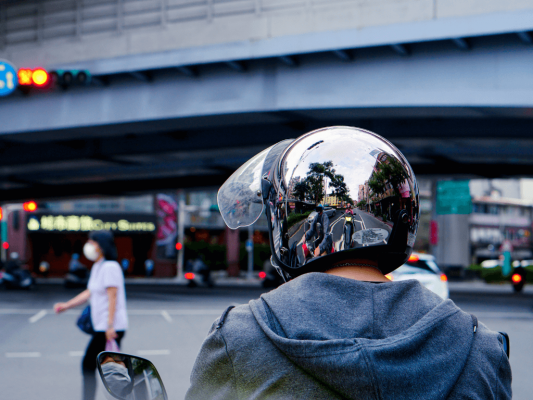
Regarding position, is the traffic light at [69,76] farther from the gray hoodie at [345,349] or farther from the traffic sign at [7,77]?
the gray hoodie at [345,349]

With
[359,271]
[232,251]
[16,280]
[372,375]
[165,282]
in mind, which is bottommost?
[165,282]

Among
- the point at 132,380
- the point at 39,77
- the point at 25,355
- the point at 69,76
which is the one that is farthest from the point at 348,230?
the point at 39,77

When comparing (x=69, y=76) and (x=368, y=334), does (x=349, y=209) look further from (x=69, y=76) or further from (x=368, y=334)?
(x=69, y=76)

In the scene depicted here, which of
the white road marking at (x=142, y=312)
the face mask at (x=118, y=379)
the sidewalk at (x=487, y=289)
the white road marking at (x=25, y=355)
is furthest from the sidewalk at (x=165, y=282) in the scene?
the face mask at (x=118, y=379)

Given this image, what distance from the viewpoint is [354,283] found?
1.16 metres

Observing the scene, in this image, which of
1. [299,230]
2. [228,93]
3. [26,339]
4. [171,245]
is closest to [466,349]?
[299,230]

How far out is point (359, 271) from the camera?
4.18 ft

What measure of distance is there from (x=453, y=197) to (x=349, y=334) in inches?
715

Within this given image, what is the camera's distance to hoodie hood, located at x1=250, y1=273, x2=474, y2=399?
1.06 m

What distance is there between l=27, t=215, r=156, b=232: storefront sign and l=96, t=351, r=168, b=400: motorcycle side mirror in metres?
41.0

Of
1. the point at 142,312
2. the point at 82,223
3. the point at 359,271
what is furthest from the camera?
the point at 82,223

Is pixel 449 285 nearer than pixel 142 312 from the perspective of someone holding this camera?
No

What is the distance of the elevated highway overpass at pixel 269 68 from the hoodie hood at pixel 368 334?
10853mm

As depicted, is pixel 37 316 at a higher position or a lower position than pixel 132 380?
lower
